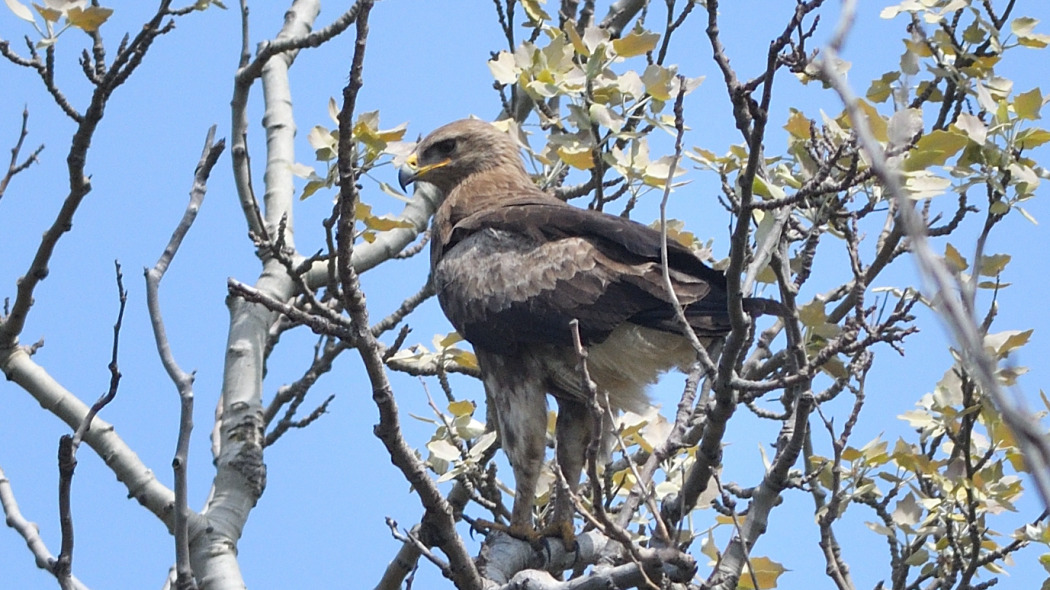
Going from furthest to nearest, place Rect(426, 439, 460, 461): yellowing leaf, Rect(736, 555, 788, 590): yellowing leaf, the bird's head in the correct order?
1. the bird's head
2. Rect(426, 439, 460, 461): yellowing leaf
3. Rect(736, 555, 788, 590): yellowing leaf

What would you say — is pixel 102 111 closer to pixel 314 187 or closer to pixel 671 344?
pixel 314 187

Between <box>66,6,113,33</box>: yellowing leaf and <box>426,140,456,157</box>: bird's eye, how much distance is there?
241 cm

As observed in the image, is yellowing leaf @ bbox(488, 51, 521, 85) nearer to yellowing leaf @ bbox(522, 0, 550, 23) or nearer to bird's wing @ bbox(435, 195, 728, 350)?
bird's wing @ bbox(435, 195, 728, 350)

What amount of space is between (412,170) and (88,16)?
218 centimetres

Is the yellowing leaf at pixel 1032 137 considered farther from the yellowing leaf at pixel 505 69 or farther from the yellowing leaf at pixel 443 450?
the yellowing leaf at pixel 443 450

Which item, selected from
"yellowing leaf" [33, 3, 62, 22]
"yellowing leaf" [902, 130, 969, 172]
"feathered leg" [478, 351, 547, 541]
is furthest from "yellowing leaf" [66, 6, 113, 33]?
"yellowing leaf" [902, 130, 969, 172]

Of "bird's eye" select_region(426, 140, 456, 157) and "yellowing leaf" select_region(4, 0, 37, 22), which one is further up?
"bird's eye" select_region(426, 140, 456, 157)

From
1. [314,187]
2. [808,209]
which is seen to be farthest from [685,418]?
[314,187]

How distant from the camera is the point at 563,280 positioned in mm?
5062

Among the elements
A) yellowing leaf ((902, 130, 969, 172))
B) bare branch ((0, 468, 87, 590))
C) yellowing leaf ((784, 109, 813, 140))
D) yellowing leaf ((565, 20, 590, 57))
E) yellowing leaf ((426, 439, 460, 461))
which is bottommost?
bare branch ((0, 468, 87, 590))

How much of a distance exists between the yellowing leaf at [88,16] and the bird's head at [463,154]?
228 cm

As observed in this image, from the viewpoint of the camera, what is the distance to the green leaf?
4.11 m

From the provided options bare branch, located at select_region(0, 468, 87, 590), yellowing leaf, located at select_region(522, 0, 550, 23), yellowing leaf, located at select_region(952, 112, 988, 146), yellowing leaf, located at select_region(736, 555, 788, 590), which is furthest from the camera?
yellowing leaf, located at select_region(522, 0, 550, 23)

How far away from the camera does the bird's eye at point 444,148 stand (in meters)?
6.67
